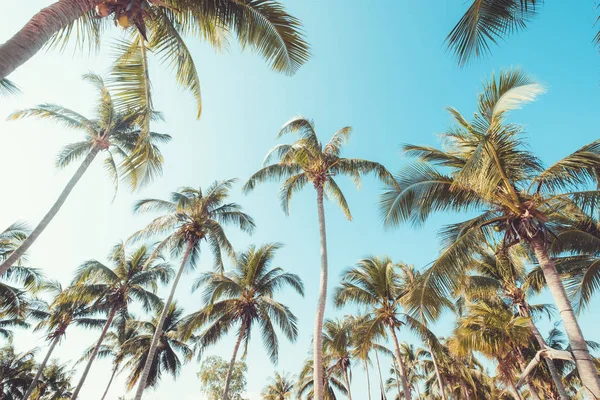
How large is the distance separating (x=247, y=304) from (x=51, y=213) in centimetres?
988

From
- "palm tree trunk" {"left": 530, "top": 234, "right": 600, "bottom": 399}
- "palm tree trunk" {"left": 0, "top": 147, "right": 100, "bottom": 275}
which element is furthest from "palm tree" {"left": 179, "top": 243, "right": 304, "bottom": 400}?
"palm tree trunk" {"left": 530, "top": 234, "right": 600, "bottom": 399}

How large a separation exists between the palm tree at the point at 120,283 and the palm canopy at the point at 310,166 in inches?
377

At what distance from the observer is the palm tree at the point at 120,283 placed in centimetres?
1741

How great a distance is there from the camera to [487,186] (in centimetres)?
674

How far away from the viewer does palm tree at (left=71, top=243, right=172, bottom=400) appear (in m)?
17.4

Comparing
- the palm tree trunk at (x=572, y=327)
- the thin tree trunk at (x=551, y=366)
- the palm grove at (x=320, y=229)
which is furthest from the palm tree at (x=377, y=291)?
the palm tree trunk at (x=572, y=327)

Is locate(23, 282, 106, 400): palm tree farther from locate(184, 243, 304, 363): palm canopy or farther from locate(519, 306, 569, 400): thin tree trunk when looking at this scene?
locate(519, 306, 569, 400): thin tree trunk

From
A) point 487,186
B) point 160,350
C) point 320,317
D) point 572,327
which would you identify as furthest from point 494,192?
point 160,350

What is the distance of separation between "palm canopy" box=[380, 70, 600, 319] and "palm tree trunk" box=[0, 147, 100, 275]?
10283 millimetres

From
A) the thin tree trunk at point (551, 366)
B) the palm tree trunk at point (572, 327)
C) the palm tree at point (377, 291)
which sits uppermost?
the palm tree at point (377, 291)

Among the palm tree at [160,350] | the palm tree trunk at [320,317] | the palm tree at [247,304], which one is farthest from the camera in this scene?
the palm tree at [160,350]

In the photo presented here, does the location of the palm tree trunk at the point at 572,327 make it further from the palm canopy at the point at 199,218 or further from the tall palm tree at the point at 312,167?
the palm canopy at the point at 199,218

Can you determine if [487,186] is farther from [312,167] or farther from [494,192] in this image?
[312,167]

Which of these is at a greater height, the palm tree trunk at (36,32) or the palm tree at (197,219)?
the palm tree at (197,219)
